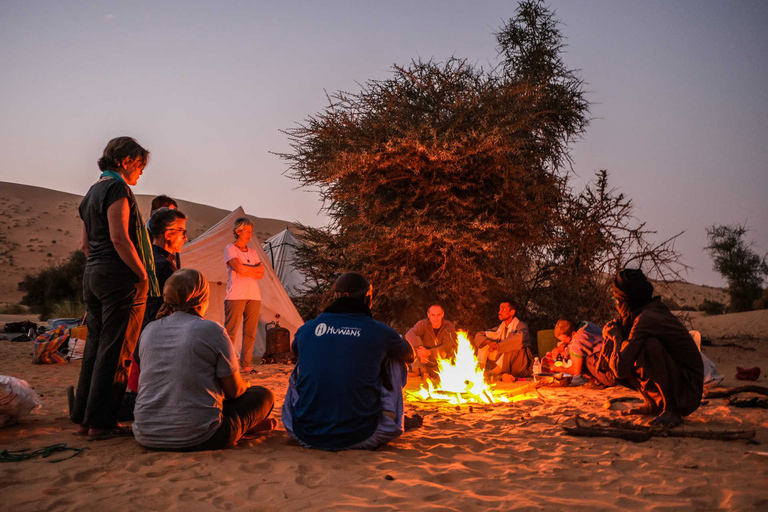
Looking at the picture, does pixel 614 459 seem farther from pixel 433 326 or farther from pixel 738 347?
pixel 738 347

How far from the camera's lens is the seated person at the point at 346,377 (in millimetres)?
3229

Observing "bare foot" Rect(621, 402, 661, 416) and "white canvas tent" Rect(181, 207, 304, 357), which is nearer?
"bare foot" Rect(621, 402, 661, 416)

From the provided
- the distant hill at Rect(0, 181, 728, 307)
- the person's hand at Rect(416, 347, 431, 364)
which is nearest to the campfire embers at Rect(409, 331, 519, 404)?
the person's hand at Rect(416, 347, 431, 364)

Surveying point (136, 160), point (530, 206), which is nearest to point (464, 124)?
point (530, 206)

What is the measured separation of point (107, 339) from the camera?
3.39 meters

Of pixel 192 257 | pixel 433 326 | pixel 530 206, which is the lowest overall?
pixel 433 326

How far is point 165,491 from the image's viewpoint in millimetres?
2537

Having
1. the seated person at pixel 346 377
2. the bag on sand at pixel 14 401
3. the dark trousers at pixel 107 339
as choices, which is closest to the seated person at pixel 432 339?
the seated person at pixel 346 377

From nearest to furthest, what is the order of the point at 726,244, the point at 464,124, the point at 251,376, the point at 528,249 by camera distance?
the point at 251,376 → the point at 464,124 → the point at 528,249 → the point at 726,244

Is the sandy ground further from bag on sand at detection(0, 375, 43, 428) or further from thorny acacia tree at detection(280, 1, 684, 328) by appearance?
thorny acacia tree at detection(280, 1, 684, 328)

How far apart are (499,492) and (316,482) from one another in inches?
36.7

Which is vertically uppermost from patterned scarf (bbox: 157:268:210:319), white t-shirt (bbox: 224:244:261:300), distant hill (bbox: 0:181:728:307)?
distant hill (bbox: 0:181:728:307)

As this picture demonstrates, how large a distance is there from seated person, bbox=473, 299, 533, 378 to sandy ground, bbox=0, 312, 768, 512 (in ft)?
8.57

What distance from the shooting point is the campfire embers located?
5371mm
